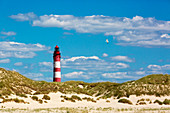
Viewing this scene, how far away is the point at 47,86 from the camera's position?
→ 72.8 metres

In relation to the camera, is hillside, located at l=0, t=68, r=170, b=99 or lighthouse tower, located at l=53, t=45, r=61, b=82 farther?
lighthouse tower, located at l=53, t=45, r=61, b=82

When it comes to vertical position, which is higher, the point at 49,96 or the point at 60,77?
the point at 60,77

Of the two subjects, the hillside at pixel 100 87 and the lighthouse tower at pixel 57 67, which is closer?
the hillside at pixel 100 87

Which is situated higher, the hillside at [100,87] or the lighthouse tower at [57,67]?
the lighthouse tower at [57,67]

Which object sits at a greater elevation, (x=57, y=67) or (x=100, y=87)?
(x=57, y=67)

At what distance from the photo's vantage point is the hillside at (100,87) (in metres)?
60.6

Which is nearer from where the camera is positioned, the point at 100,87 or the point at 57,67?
the point at 100,87

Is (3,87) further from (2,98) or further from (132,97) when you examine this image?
(132,97)

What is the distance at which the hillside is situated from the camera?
2384 inches

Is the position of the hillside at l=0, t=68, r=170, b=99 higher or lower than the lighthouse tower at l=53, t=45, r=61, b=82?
lower

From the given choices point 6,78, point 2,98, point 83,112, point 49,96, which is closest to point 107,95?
point 49,96

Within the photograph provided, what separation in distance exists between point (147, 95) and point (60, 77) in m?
Result: 31.1

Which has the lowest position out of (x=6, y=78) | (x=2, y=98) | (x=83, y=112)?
(x=83, y=112)

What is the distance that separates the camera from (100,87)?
8462cm
